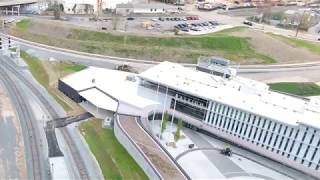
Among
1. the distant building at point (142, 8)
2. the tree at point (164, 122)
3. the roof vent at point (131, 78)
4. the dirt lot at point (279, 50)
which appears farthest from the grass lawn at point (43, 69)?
the dirt lot at point (279, 50)

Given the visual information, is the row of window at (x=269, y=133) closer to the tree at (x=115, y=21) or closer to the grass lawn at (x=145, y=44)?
the grass lawn at (x=145, y=44)

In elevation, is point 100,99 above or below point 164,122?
above

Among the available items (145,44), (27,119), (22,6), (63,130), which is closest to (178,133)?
(63,130)

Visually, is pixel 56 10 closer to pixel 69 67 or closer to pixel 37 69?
pixel 37 69

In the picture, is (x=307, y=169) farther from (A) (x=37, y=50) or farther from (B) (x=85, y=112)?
(A) (x=37, y=50)

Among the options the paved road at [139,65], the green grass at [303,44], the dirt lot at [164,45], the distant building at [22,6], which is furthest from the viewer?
the distant building at [22,6]

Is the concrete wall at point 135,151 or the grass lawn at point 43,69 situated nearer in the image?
the concrete wall at point 135,151

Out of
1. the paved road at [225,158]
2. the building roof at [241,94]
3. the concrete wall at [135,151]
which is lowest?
the paved road at [225,158]

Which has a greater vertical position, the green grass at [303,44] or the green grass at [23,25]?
the green grass at [303,44]
